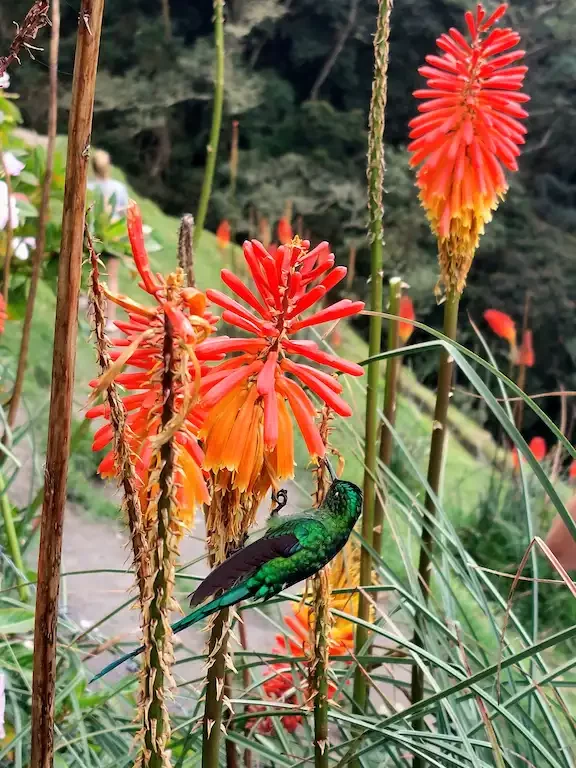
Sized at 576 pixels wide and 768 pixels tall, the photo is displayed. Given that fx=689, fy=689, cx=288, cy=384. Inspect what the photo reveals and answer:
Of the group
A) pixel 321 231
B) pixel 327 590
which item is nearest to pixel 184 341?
pixel 327 590

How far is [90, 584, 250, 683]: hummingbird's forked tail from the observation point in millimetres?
271

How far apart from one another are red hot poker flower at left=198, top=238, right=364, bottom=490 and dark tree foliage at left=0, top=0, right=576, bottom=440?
5.60 meters

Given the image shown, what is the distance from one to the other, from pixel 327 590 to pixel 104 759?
1.70 ft

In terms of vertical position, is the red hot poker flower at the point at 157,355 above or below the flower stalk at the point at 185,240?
below

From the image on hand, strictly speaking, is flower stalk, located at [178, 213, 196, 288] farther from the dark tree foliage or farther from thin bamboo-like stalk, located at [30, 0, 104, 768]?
the dark tree foliage

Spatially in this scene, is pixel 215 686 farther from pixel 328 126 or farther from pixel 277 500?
pixel 328 126

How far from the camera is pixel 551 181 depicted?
23.8ft

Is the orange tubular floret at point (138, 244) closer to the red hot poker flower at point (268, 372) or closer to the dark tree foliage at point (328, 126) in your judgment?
the red hot poker flower at point (268, 372)

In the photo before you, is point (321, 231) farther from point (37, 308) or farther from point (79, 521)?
point (79, 521)

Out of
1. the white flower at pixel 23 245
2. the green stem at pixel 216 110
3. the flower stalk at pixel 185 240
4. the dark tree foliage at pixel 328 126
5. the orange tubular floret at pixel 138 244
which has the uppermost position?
the dark tree foliage at pixel 328 126

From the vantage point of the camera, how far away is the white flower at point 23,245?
1046 mm

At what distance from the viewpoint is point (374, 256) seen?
0.60 meters

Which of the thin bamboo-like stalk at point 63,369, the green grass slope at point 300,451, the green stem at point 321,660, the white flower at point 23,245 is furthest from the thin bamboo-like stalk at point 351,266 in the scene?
the thin bamboo-like stalk at point 63,369

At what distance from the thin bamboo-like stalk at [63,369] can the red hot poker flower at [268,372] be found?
8cm
